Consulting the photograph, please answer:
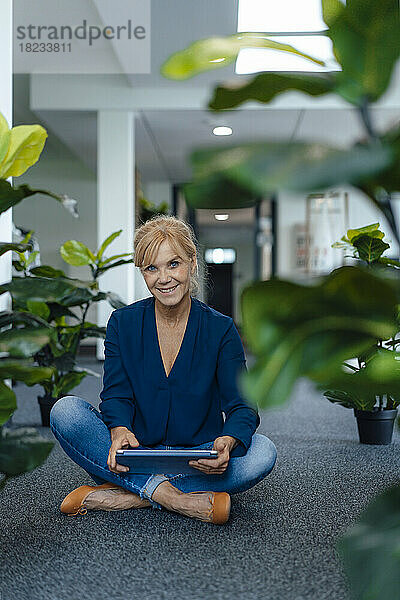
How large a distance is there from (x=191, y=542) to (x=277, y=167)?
4.14 feet

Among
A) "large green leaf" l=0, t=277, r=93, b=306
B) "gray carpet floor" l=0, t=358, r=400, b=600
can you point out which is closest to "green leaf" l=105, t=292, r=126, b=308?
"gray carpet floor" l=0, t=358, r=400, b=600

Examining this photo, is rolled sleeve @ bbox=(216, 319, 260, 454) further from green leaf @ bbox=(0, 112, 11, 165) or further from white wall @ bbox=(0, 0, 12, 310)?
white wall @ bbox=(0, 0, 12, 310)

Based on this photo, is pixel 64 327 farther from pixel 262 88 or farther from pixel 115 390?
pixel 262 88

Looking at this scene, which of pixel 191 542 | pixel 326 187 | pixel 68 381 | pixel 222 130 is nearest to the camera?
pixel 326 187

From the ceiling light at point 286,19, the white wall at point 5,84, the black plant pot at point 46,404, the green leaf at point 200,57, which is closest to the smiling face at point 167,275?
the white wall at point 5,84

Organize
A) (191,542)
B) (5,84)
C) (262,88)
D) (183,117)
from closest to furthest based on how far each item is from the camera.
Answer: (262,88) < (191,542) < (5,84) < (183,117)

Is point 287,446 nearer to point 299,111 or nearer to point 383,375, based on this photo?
point 383,375

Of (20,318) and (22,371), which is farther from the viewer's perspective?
(20,318)

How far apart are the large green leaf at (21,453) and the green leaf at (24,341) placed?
18 centimetres

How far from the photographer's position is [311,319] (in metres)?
0.66

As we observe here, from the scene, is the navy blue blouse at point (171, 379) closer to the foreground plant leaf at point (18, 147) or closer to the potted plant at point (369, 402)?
the foreground plant leaf at point (18, 147)

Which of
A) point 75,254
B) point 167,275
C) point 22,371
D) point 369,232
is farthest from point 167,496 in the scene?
point 75,254

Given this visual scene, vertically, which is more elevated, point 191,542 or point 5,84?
point 5,84

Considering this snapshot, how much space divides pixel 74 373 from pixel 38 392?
1.51 meters
